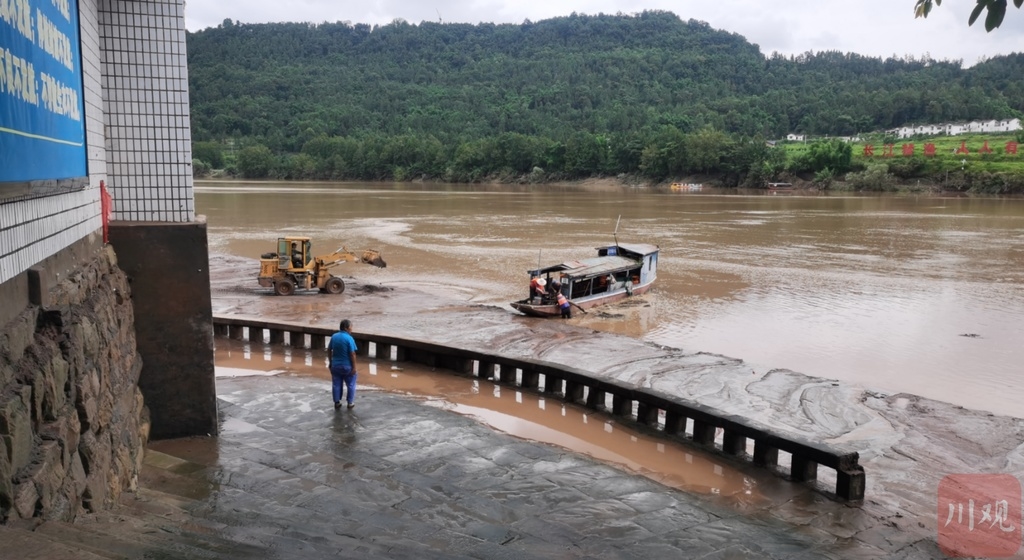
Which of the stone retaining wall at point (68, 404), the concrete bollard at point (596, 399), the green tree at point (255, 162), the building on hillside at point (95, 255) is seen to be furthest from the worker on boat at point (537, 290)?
the green tree at point (255, 162)

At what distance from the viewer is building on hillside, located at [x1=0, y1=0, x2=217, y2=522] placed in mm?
3598

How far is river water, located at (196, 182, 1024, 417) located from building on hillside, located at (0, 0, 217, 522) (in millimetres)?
11280

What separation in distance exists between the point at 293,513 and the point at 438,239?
35799 millimetres

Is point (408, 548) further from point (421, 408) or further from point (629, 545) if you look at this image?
point (421, 408)

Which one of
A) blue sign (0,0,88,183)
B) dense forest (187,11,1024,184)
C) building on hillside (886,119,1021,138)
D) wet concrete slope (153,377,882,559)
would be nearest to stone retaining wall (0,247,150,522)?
blue sign (0,0,88,183)

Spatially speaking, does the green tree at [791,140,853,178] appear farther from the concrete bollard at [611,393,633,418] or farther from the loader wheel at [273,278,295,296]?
the concrete bollard at [611,393,633,418]

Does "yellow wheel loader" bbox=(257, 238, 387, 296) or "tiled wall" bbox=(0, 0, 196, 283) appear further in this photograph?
"yellow wheel loader" bbox=(257, 238, 387, 296)

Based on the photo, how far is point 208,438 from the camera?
8500 millimetres

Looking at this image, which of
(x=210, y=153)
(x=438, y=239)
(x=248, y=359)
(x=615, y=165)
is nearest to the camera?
(x=248, y=359)

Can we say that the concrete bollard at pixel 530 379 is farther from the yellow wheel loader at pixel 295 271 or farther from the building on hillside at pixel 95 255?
the yellow wheel loader at pixel 295 271

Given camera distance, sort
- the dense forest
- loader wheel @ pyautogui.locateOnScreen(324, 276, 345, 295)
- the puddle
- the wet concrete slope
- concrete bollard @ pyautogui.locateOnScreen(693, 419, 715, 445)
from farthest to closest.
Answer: the dense forest
loader wheel @ pyautogui.locateOnScreen(324, 276, 345, 295)
concrete bollard @ pyautogui.locateOnScreen(693, 419, 715, 445)
the puddle
the wet concrete slope

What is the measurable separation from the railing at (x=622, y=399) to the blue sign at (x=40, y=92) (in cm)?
724

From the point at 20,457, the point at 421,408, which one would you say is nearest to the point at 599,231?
the point at 421,408

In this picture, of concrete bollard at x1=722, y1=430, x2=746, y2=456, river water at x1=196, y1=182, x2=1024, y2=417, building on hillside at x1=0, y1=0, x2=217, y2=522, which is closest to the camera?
building on hillside at x1=0, y1=0, x2=217, y2=522
